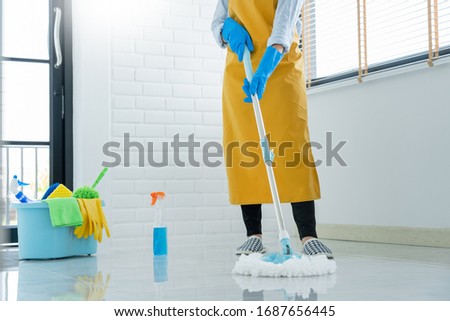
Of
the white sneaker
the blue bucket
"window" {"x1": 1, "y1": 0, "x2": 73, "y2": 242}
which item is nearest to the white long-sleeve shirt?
the white sneaker

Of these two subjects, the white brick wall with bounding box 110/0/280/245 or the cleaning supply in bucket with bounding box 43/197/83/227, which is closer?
the cleaning supply in bucket with bounding box 43/197/83/227

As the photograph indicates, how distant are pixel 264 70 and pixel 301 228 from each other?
1.98 ft

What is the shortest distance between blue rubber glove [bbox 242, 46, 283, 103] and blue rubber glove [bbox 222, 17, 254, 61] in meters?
0.15

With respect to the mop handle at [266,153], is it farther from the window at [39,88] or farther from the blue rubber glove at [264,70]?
the window at [39,88]

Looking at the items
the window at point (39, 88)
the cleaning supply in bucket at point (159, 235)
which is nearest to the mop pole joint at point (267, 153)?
the cleaning supply in bucket at point (159, 235)

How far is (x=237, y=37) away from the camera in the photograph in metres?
2.52

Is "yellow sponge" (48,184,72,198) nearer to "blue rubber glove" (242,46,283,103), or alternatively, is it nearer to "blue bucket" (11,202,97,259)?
"blue bucket" (11,202,97,259)

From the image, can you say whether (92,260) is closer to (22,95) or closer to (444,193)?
(22,95)

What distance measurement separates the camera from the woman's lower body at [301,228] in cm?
239

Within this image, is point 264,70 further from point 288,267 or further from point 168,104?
point 168,104

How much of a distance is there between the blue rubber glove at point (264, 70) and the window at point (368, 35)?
3.63ft

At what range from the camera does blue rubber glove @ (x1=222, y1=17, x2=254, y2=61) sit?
8.24ft

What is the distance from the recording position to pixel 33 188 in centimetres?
387

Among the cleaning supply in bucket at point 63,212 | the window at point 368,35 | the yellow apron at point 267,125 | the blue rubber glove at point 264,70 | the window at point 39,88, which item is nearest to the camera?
the blue rubber glove at point 264,70
